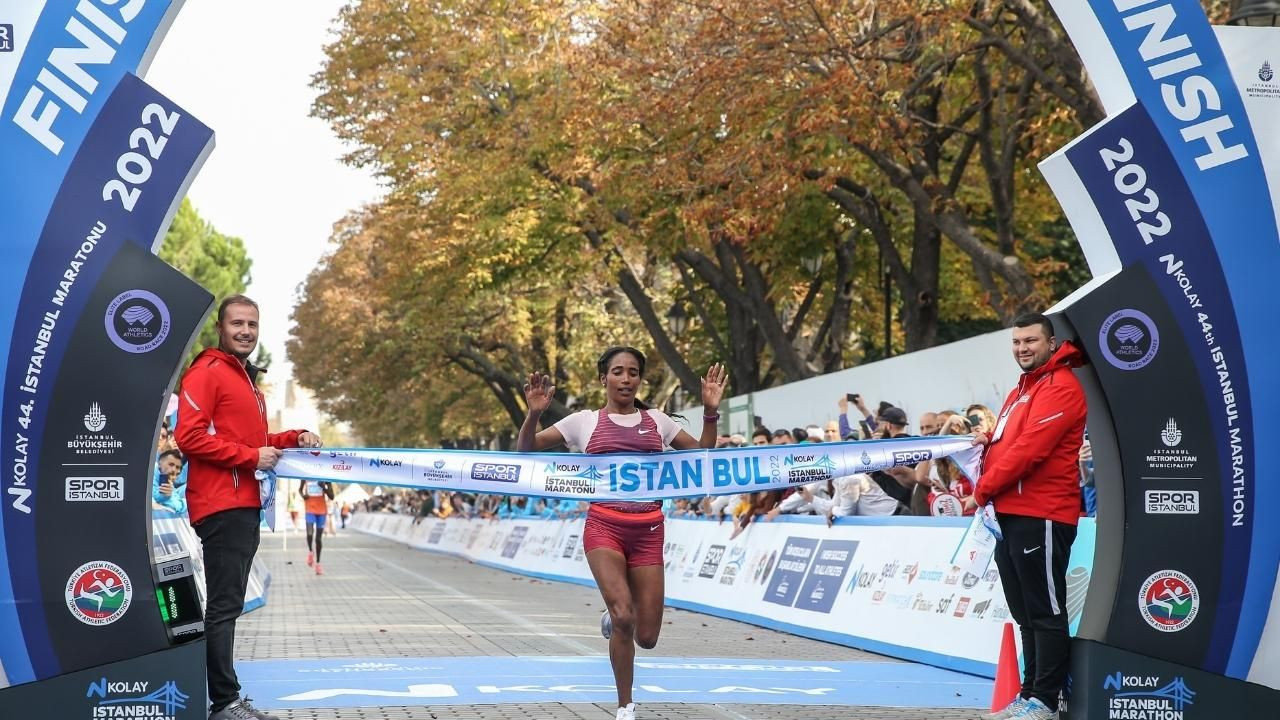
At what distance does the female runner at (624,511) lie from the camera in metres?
8.73

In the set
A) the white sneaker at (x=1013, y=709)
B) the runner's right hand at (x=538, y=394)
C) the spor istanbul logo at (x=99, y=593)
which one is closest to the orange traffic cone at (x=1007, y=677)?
the white sneaker at (x=1013, y=709)

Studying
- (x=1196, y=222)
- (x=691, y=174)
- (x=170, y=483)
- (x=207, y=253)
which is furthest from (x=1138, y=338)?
(x=207, y=253)

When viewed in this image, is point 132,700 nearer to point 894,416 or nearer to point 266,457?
point 266,457

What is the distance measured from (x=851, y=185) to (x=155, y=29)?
19.5 meters

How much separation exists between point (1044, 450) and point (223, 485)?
4049 millimetres

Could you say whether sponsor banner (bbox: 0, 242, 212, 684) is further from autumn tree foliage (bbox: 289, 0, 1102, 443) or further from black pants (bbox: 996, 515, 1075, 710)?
autumn tree foliage (bbox: 289, 0, 1102, 443)

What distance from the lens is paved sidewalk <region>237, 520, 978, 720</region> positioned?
32.1ft

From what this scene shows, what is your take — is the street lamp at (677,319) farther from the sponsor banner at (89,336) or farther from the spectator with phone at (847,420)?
the sponsor banner at (89,336)

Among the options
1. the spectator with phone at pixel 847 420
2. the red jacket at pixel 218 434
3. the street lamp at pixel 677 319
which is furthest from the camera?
the street lamp at pixel 677 319

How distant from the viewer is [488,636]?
15.8 meters

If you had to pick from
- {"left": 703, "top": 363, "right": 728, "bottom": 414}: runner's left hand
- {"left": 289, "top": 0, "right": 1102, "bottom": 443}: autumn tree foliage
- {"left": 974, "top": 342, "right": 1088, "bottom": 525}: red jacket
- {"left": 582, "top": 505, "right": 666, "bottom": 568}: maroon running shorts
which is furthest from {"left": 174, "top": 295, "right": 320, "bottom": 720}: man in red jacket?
{"left": 289, "top": 0, "right": 1102, "bottom": 443}: autumn tree foliage

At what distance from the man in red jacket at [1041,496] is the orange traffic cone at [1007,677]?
0.31m

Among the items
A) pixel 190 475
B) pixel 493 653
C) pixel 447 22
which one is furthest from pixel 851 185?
pixel 190 475

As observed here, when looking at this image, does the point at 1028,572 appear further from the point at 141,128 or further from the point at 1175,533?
the point at 141,128
